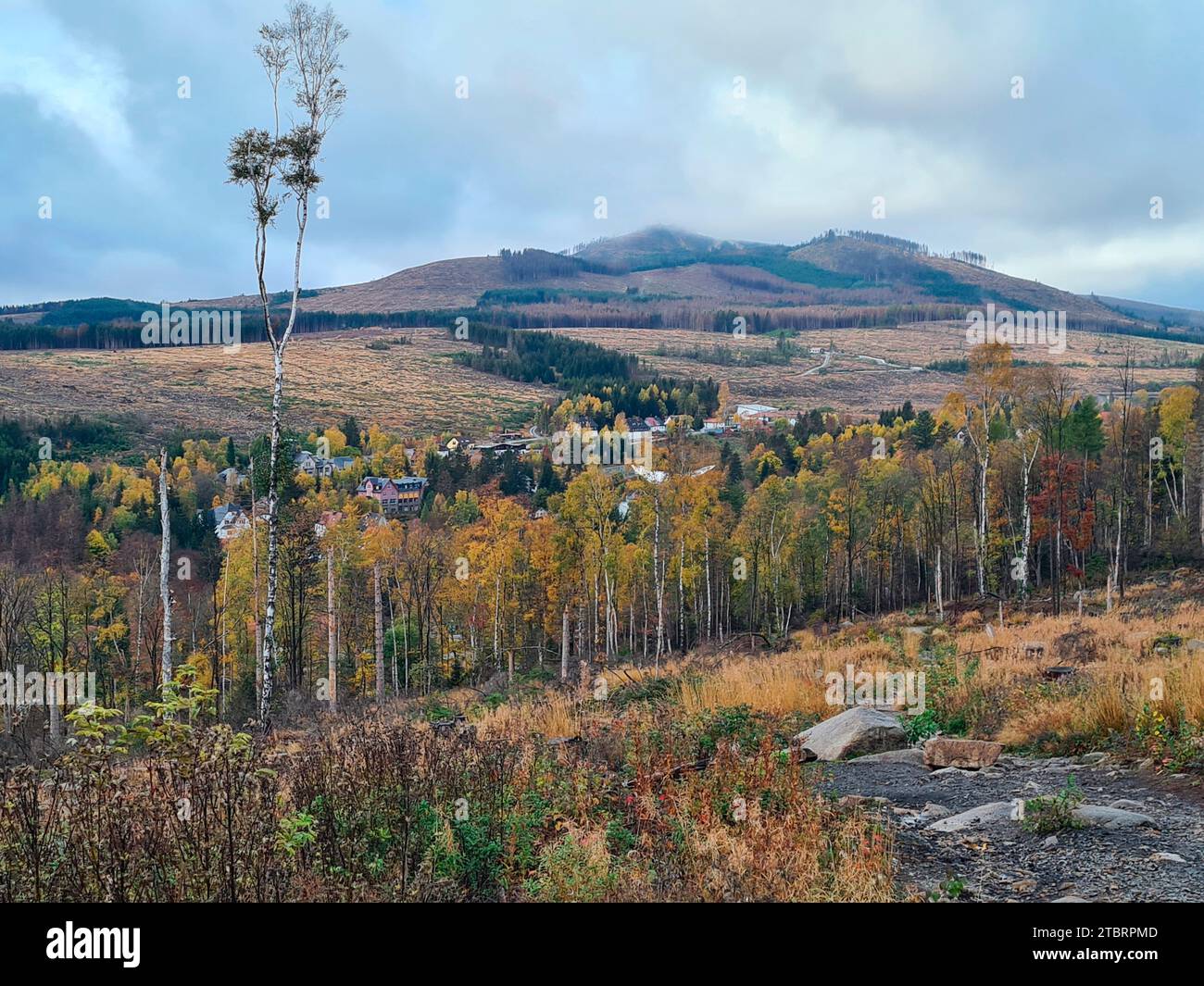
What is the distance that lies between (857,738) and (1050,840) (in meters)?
4.52

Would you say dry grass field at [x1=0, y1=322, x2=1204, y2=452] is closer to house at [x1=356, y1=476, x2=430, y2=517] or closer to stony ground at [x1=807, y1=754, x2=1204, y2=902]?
house at [x1=356, y1=476, x2=430, y2=517]

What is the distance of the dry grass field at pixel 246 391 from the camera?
431ft

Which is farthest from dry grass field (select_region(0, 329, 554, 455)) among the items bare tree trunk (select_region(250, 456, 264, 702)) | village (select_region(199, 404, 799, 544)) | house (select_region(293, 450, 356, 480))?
bare tree trunk (select_region(250, 456, 264, 702))

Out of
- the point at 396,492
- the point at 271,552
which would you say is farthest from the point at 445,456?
the point at 271,552

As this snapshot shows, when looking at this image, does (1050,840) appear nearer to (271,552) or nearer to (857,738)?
(857,738)

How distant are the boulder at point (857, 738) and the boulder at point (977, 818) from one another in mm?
3229

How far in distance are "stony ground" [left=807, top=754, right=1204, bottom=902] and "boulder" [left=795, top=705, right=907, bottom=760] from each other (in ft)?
5.14

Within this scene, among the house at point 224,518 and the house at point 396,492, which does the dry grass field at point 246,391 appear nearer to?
the house at point 396,492

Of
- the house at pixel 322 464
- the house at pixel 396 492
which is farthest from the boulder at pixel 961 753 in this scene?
the house at pixel 322 464

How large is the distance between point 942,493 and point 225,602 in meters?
37.4

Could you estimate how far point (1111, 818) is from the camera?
631 cm

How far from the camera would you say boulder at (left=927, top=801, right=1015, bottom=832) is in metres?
6.80
